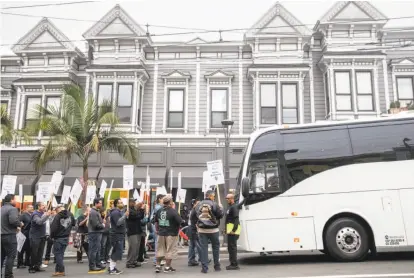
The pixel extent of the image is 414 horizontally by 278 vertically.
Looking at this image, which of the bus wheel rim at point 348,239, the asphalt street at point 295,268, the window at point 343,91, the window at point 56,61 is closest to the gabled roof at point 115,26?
the window at point 56,61

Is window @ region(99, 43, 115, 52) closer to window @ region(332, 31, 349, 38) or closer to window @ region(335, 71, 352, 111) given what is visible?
window @ region(332, 31, 349, 38)

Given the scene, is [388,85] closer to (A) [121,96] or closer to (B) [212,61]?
(B) [212,61]

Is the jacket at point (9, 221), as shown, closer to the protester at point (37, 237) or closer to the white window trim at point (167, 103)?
the protester at point (37, 237)

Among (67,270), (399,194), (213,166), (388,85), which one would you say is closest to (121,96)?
(213,166)

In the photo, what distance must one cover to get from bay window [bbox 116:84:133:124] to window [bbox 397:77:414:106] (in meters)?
15.4

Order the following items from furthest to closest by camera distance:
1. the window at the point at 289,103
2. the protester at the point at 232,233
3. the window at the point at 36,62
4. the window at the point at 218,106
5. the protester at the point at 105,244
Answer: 1. the window at the point at 36,62
2. the window at the point at 218,106
3. the window at the point at 289,103
4. the protester at the point at 105,244
5. the protester at the point at 232,233

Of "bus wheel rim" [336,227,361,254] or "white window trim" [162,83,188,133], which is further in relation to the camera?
"white window trim" [162,83,188,133]

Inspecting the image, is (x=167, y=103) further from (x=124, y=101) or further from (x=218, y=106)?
(x=218, y=106)

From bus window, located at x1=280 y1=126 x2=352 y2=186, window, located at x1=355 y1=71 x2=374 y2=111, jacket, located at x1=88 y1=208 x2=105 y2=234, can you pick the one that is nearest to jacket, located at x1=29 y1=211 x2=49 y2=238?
jacket, located at x1=88 y1=208 x2=105 y2=234

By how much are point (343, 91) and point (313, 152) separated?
12659mm

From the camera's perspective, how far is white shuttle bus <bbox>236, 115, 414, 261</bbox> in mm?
10359

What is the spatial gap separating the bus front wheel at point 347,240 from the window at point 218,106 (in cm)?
1347

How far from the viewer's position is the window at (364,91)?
22.0 meters

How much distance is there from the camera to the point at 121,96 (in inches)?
915
